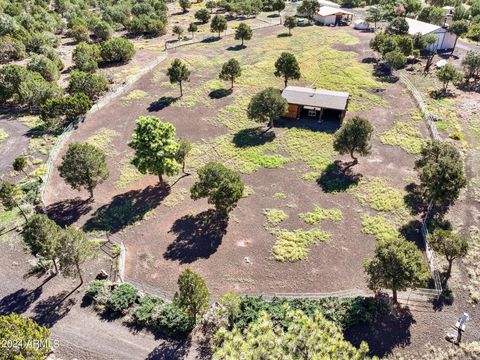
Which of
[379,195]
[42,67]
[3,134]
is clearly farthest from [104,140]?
[379,195]

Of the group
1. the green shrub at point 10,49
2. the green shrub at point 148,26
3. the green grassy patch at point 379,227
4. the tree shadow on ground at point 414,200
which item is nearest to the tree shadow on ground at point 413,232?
the green grassy patch at point 379,227

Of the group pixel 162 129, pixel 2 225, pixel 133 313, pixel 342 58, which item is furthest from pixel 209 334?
pixel 342 58

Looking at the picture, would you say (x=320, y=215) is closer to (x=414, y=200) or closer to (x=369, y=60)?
(x=414, y=200)

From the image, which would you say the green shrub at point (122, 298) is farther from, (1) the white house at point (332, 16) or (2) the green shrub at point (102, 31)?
(1) the white house at point (332, 16)

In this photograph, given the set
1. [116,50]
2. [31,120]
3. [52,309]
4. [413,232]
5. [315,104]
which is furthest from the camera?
[116,50]

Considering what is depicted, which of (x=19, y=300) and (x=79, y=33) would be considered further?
(x=79, y=33)

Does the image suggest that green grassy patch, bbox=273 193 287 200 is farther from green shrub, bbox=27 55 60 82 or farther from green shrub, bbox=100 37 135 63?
green shrub, bbox=100 37 135 63

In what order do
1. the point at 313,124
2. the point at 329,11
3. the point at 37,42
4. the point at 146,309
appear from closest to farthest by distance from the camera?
the point at 146,309
the point at 313,124
the point at 37,42
the point at 329,11

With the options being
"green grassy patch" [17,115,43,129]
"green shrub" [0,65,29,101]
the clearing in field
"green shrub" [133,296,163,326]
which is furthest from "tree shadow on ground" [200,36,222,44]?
"green shrub" [133,296,163,326]
